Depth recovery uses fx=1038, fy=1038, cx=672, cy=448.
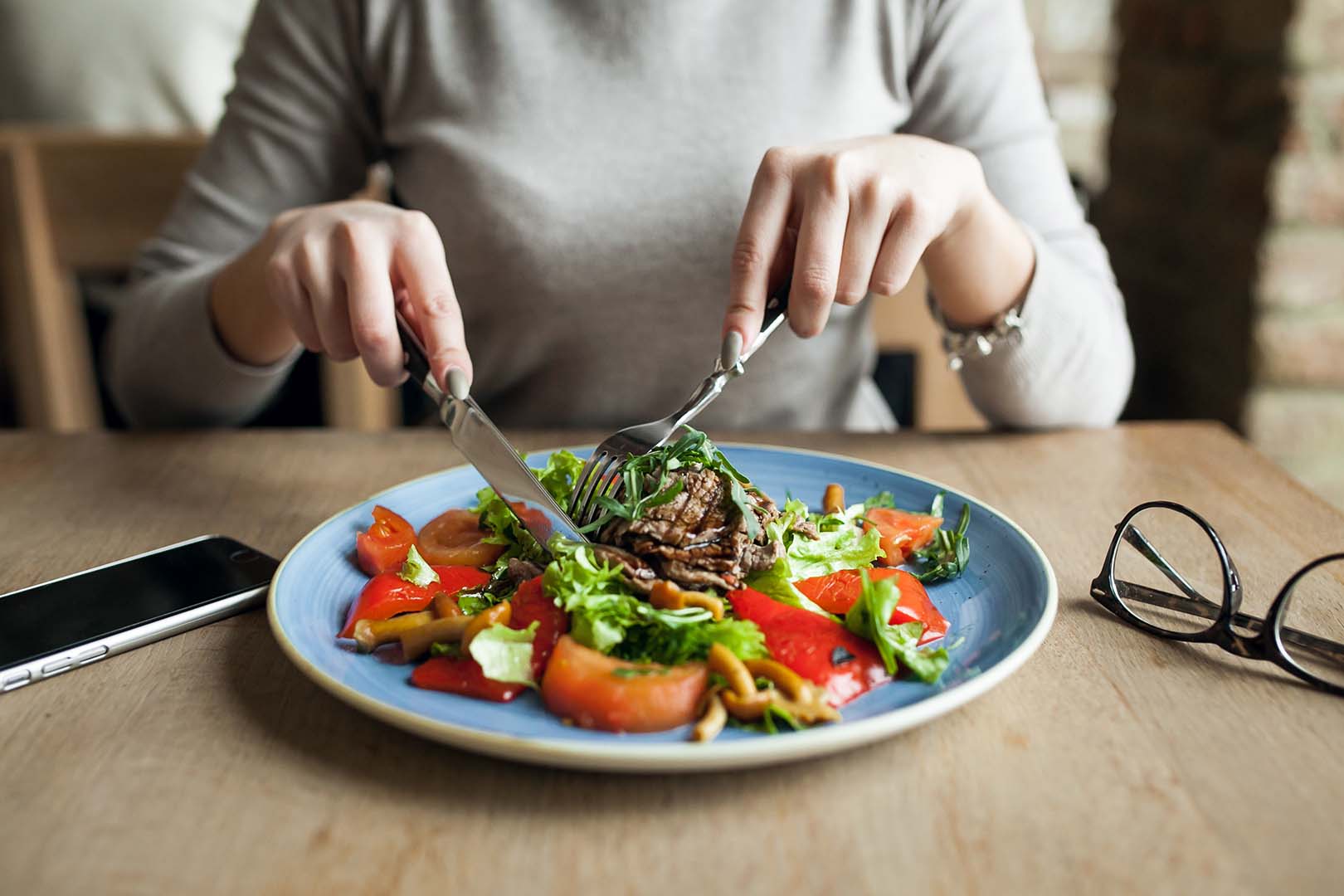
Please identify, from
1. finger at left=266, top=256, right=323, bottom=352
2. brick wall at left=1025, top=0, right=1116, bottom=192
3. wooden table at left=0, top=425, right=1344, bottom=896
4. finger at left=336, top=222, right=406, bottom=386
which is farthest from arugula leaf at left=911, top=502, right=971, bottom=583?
brick wall at left=1025, top=0, right=1116, bottom=192

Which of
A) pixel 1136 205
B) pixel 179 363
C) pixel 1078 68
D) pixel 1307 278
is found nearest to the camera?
pixel 179 363

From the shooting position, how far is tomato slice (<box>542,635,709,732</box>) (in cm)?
70

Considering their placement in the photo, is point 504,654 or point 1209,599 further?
point 1209,599

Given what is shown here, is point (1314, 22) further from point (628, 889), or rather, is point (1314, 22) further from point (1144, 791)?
point (628, 889)

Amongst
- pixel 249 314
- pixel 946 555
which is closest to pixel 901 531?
pixel 946 555

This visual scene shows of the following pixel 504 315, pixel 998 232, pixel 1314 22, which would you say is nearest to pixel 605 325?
pixel 504 315

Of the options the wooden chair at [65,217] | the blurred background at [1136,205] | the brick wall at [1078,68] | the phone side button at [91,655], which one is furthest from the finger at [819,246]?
the brick wall at [1078,68]

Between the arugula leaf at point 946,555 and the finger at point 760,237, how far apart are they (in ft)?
0.90

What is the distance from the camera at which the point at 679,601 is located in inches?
31.8

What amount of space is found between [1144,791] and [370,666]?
1.80ft

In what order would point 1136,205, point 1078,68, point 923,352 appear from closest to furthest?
point 923,352 → point 1136,205 → point 1078,68

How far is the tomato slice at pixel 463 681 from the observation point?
740mm

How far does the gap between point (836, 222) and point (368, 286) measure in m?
0.49

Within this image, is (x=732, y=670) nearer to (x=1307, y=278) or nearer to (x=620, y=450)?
(x=620, y=450)
